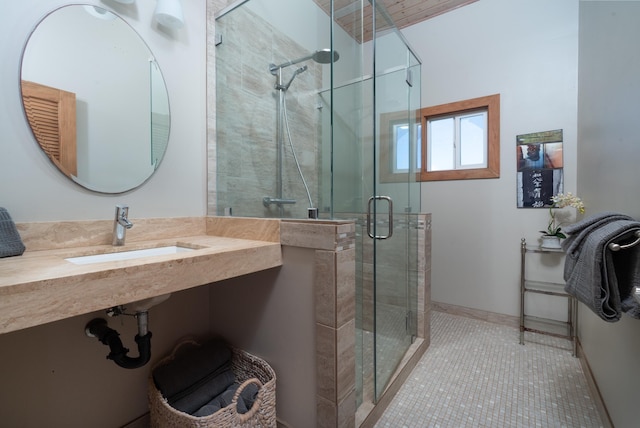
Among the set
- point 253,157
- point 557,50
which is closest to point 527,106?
point 557,50

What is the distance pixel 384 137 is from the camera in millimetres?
1640

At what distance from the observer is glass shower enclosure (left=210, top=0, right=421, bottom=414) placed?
1.31 meters

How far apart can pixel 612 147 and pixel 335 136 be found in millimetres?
1364

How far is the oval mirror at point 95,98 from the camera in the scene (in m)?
1.02


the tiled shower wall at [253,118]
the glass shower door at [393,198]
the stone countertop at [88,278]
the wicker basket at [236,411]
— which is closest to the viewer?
the stone countertop at [88,278]

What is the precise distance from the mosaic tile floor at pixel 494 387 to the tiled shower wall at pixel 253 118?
4.02 feet

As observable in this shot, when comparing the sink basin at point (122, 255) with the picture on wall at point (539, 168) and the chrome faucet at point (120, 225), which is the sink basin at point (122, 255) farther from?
the picture on wall at point (539, 168)

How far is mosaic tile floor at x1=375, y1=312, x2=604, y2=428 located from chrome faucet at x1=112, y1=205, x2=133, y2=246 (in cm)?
146

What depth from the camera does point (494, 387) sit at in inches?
61.1

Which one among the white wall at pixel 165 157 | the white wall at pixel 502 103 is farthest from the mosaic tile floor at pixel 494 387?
the white wall at pixel 165 157

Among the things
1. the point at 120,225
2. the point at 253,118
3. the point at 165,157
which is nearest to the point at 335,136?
the point at 253,118

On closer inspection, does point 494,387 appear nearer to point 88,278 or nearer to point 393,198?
point 393,198

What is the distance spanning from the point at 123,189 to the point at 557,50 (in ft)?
10.1

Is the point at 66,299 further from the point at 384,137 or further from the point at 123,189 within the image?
the point at 384,137
